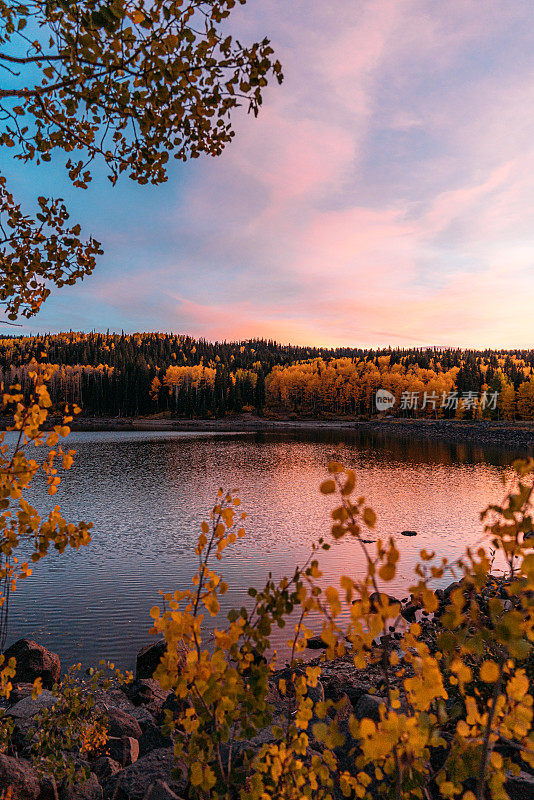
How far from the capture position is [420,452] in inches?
2606

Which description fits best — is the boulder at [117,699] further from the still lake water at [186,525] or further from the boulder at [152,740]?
the still lake water at [186,525]

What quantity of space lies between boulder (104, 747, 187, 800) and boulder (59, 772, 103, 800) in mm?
121

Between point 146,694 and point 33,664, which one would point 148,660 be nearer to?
point 146,694

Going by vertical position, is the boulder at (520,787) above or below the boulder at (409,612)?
above

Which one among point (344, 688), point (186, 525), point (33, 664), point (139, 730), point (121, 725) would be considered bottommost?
point (186, 525)

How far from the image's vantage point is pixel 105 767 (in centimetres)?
620

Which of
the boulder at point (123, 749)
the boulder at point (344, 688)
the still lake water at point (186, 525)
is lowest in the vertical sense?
the still lake water at point (186, 525)

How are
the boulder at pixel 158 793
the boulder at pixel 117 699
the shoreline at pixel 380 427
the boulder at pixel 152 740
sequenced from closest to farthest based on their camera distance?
the boulder at pixel 158 793, the boulder at pixel 152 740, the boulder at pixel 117 699, the shoreline at pixel 380 427

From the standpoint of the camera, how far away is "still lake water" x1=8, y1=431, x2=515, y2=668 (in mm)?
13789

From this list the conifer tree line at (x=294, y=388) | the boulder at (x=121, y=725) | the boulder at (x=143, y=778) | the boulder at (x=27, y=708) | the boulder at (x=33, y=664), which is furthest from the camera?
the conifer tree line at (x=294, y=388)

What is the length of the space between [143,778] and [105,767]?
115 cm

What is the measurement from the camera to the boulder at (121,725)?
716 centimetres

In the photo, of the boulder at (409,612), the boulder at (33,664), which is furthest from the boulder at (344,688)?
the boulder at (33,664)

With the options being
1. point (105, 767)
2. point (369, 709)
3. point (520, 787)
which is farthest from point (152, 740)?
point (520, 787)
